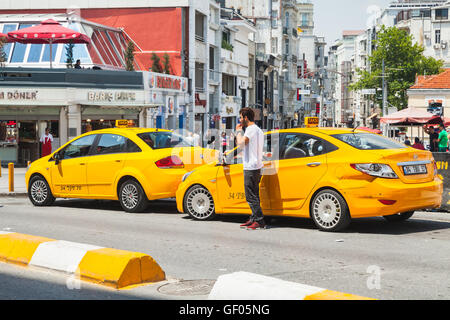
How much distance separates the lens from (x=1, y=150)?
1233 inches

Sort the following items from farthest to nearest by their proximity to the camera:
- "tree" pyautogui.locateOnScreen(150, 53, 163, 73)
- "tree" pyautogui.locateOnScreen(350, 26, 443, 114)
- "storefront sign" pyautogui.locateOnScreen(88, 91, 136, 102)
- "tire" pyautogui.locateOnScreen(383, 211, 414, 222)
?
"tree" pyautogui.locateOnScreen(350, 26, 443, 114) < "tree" pyautogui.locateOnScreen(150, 53, 163, 73) < "storefront sign" pyautogui.locateOnScreen(88, 91, 136, 102) < "tire" pyautogui.locateOnScreen(383, 211, 414, 222)

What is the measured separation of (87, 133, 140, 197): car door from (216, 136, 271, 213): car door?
8.25 feet

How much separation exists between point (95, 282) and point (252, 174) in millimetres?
4409

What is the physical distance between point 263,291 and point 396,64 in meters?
78.1

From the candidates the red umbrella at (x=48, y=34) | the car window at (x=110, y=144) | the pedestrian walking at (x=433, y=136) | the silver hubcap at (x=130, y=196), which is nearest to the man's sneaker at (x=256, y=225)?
the silver hubcap at (x=130, y=196)

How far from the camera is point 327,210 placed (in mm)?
10523

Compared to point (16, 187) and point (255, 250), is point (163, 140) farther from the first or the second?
point (16, 187)

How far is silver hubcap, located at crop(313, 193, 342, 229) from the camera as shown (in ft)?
34.1

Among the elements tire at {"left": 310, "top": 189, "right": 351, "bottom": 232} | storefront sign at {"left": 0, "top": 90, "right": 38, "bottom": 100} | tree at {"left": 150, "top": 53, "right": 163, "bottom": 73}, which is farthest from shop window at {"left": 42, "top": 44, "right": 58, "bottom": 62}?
tire at {"left": 310, "top": 189, "right": 351, "bottom": 232}

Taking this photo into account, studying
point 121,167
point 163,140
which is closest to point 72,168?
point 121,167

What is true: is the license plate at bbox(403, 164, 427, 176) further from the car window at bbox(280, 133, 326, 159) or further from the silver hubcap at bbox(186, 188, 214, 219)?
the silver hubcap at bbox(186, 188, 214, 219)

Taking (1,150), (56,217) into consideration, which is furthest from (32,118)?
(56,217)

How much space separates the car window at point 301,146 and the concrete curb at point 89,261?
439cm
